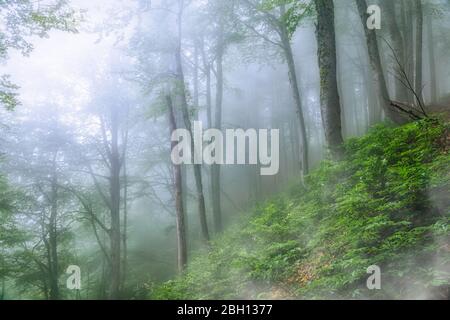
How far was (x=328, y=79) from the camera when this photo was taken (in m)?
8.65

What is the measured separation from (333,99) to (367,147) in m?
1.82

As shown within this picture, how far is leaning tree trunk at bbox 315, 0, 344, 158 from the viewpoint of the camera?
8602mm

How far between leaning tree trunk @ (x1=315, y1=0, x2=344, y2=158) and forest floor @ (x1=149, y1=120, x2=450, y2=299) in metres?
Answer: 0.52

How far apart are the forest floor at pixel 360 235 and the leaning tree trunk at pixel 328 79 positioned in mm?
520

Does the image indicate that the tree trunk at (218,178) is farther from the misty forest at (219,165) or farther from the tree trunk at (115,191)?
the tree trunk at (115,191)

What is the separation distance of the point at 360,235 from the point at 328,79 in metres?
5.04

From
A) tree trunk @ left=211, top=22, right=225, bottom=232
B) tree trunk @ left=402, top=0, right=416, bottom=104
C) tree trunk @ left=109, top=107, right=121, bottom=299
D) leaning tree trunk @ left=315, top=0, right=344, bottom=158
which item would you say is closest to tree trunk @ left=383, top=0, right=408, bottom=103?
tree trunk @ left=402, top=0, right=416, bottom=104

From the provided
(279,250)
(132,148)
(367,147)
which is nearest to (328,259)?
(279,250)

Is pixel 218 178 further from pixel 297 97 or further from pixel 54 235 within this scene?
pixel 54 235

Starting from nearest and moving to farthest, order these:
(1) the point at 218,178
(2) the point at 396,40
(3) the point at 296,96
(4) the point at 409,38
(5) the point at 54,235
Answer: (2) the point at 396,40
(3) the point at 296,96
(4) the point at 409,38
(1) the point at 218,178
(5) the point at 54,235

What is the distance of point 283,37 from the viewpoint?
12.6m

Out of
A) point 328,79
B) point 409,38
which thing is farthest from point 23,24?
point 409,38

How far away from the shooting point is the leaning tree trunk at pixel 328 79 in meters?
8.60
